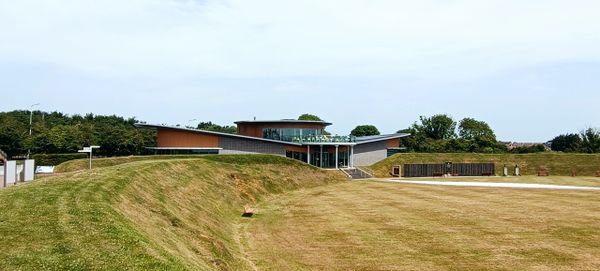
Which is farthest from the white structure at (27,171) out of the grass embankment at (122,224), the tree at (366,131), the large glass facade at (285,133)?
the tree at (366,131)

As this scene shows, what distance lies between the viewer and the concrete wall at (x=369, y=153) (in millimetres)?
86000

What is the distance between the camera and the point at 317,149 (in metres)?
79.4

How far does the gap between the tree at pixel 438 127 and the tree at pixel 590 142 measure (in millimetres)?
36347

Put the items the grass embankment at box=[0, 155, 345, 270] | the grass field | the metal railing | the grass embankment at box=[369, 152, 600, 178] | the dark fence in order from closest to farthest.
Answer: the grass embankment at box=[0, 155, 345, 270] → the grass field → the metal railing → the dark fence → the grass embankment at box=[369, 152, 600, 178]

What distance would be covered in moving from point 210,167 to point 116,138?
40.5m

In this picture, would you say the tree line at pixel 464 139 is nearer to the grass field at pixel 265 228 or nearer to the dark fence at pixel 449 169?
the dark fence at pixel 449 169

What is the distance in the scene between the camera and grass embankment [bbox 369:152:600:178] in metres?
84.4

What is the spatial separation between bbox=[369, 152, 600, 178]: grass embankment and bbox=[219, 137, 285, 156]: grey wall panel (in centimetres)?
1826

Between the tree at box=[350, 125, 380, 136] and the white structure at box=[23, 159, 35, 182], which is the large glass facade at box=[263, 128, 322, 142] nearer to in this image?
the white structure at box=[23, 159, 35, 182]

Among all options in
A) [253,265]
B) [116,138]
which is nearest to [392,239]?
[253,265]

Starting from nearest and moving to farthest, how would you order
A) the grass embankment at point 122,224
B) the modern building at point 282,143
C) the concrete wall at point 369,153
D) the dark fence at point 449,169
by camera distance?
the grass embankment at point 122,224 < the modern building at point 282,143 < the dark fence at point 449,169 < the concrete wall at point 369,153

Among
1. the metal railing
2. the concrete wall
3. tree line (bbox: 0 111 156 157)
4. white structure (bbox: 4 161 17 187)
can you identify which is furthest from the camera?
A: the concrete wall

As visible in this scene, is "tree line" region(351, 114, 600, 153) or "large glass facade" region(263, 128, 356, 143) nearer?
"large glass facade" region(263, 128, 356, 143)

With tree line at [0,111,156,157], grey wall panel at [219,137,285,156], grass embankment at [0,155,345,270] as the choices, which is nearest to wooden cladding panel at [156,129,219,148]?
grey wall panel at [219,137,285,156]
